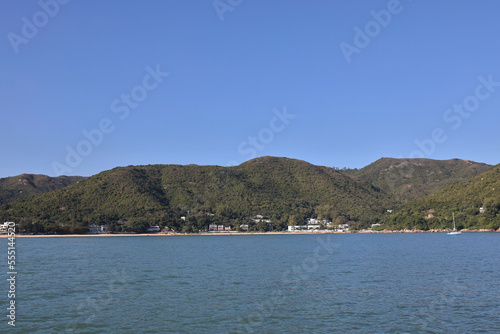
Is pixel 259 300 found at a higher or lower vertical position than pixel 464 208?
lower

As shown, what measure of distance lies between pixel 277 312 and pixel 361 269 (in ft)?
75.0

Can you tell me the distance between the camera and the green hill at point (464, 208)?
15962cm

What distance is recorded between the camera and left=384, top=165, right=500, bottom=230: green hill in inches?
6284

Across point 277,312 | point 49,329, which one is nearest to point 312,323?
point 277,312

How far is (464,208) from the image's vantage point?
173 m

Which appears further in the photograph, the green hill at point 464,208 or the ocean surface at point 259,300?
the green hill at point 464,208

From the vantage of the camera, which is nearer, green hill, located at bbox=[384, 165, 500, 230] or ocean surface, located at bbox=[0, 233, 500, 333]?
ocean surface, located at bbox=[0, 233, 500, 333]

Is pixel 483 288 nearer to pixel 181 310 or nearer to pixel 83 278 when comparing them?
pixel 181 310

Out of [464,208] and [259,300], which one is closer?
[259,300]

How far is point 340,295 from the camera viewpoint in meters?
29.7

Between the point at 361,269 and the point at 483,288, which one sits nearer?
the point at 483,288

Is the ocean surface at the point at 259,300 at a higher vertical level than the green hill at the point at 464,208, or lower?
lower

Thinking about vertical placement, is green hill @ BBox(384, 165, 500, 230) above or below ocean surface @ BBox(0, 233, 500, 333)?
above

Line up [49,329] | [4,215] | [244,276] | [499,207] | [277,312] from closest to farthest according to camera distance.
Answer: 1. [49,329]
2. [277,312]
3. [244,276]
4. [499,207]
5. [4,215]
